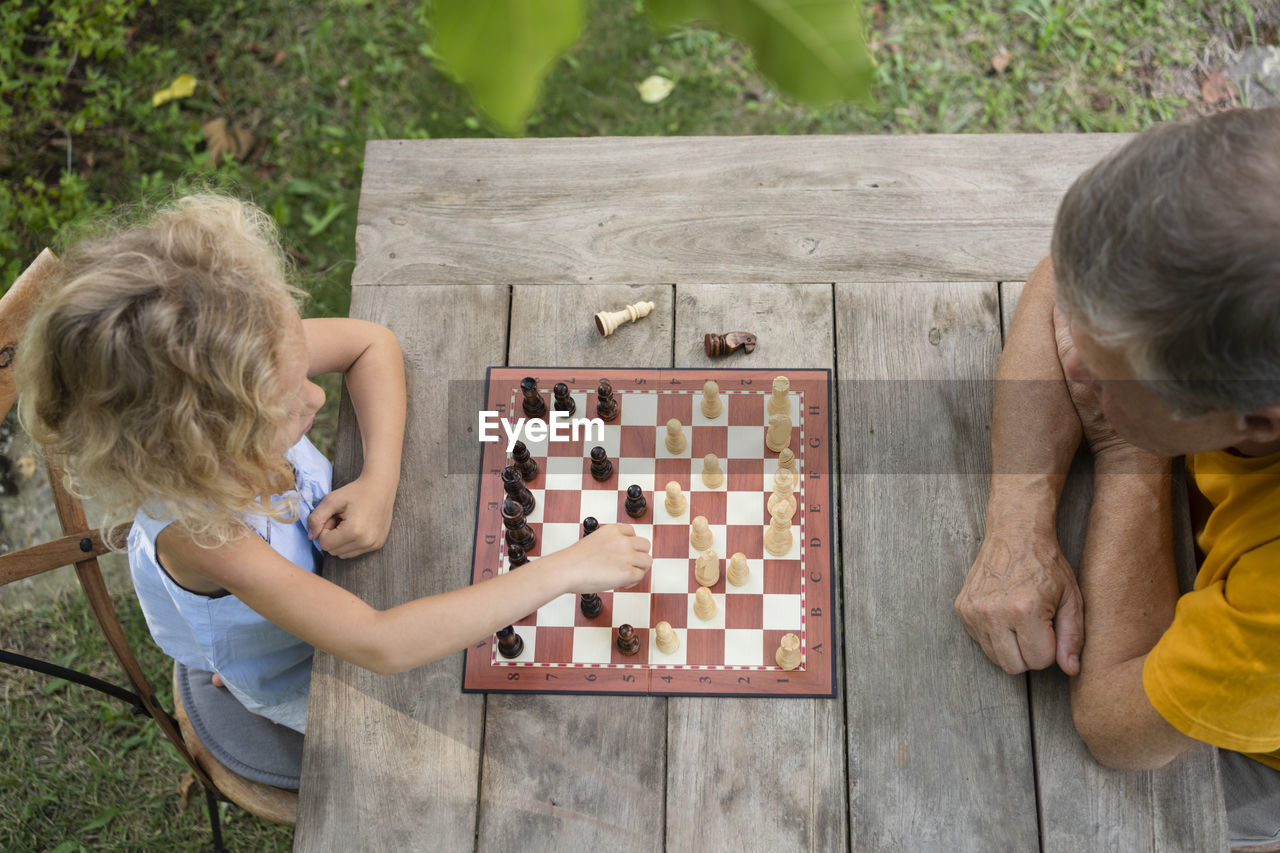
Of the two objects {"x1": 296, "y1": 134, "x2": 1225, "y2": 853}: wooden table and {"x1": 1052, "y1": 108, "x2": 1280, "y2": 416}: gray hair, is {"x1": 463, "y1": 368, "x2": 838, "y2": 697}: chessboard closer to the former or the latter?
{"x1": 296, "y1": 134, "x2": 1225, "y2": 853}: wooden table

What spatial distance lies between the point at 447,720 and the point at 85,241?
3.31ft

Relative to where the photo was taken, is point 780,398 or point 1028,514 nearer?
point 1028,514

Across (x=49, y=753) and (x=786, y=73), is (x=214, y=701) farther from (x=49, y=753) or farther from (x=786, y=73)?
(x=786, y=73)

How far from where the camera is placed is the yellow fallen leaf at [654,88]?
3.55m

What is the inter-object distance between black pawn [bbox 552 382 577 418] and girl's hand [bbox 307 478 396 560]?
14.3 inches

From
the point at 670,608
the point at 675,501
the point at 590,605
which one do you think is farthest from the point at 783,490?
the point at 590,605

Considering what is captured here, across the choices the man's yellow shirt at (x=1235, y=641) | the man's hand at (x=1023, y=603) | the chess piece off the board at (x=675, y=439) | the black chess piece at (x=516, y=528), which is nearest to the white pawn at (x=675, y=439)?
the chess piece off the board at (x=675, y=439)

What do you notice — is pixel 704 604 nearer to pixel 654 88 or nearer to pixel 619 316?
pixel 619 316

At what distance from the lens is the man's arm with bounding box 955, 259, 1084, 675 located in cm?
160

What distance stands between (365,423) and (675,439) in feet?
2.00

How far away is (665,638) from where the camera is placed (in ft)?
5.49

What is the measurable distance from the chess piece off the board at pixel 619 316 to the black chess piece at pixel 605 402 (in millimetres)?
111

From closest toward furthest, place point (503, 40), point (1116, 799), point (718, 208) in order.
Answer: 1. point (503, 40)
2. point (1116, 799)
3. point (718, 208)

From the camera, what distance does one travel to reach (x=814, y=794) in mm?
1586
